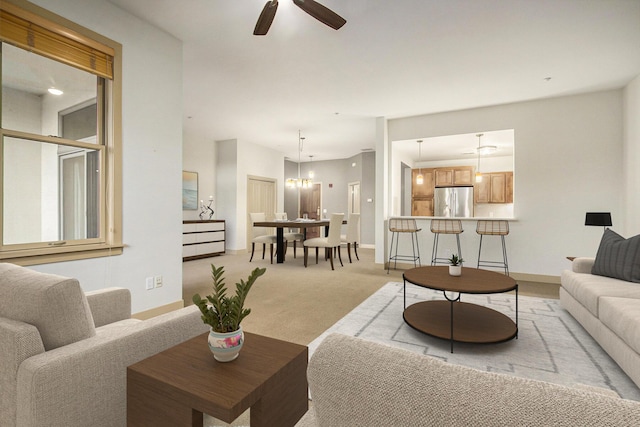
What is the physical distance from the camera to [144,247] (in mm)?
2842

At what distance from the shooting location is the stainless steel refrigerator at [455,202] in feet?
21.9

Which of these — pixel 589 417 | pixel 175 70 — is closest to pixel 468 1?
pixel 175 70

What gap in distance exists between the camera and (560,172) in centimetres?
456

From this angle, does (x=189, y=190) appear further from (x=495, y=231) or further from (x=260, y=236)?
(x=495, y=231)

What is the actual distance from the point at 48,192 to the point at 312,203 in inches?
314

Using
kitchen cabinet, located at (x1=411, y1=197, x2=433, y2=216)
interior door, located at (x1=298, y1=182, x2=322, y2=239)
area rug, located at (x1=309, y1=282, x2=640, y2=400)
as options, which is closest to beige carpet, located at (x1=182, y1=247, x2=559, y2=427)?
area rug, located at (x1=309, y1=282, x2=640, y2=400)

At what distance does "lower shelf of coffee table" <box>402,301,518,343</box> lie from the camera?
7.49 ft

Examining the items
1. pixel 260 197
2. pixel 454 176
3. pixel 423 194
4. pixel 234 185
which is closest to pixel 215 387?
pixel 234 185

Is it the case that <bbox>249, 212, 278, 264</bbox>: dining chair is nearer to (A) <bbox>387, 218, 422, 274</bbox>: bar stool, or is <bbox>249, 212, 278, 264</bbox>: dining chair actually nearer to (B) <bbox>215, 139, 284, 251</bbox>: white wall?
(B) <bbox>215, 139, 284, 251</bbox>: white wall

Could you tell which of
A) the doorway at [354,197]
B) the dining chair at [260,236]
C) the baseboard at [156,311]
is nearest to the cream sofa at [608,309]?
the baseboard at [156,311]

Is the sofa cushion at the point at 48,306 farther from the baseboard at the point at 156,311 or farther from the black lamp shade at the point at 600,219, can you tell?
the black lamp shade at the point at 600,219

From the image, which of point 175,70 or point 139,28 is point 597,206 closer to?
point 175,70

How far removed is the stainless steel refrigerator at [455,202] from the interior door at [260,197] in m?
4.36

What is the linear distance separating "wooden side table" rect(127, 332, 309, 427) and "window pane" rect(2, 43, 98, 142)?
2.24 metres
